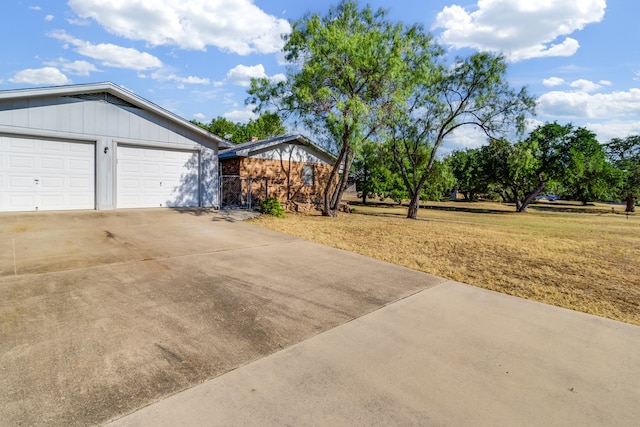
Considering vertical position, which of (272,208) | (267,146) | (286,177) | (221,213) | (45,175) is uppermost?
(267,146)

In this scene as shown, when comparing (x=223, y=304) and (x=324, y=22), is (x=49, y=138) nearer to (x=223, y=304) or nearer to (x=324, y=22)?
(x=223, y=304)

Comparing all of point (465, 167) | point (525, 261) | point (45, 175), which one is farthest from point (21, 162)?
point (465, 167)

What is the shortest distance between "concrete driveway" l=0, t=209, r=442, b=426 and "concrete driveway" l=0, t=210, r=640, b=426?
21mm

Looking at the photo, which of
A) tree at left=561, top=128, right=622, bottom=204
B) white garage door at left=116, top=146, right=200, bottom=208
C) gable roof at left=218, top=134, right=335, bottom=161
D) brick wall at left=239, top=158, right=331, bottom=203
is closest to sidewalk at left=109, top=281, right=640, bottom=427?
white garage door at left=116, top=146, right=200, bottom=208

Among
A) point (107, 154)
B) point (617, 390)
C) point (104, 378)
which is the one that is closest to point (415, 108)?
point (107, 154)

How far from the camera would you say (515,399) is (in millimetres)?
2789

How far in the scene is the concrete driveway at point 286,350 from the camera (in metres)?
2.55

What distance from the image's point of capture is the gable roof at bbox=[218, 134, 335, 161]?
16.8 m

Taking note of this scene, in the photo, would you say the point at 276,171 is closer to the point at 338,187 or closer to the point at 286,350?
the point at 338,187

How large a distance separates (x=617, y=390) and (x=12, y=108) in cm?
1419

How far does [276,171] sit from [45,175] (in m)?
10.3

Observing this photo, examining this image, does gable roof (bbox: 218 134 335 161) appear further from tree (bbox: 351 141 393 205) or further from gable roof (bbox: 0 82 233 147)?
tree (bbox: 351 141 393 205)

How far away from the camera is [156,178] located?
41.4ft

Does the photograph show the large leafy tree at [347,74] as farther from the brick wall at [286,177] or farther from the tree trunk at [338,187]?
the brick wall at [286,177]
